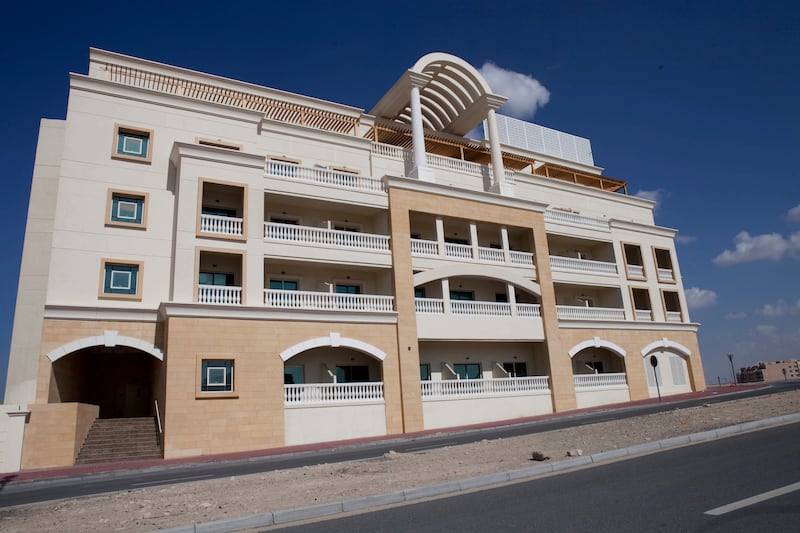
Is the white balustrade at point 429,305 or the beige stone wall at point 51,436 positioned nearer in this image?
the beige stone wall at point 51,436

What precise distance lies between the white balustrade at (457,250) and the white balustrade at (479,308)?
246 cm

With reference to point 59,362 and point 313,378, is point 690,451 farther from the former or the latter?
point 59,362

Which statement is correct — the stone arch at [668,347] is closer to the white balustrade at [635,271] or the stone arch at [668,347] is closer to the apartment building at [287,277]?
the apartment building at [287,277]

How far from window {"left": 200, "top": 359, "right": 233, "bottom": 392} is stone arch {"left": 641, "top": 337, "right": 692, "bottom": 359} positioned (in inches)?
987

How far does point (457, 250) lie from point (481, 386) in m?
7.00

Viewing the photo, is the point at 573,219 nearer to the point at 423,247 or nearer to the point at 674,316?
the point at 674,316

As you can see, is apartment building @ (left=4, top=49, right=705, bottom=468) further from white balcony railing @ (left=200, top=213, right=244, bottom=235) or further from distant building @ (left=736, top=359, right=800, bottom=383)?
distant building @ (left=736, top=359, right=800, bottom=383)

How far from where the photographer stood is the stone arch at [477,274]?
26062mm

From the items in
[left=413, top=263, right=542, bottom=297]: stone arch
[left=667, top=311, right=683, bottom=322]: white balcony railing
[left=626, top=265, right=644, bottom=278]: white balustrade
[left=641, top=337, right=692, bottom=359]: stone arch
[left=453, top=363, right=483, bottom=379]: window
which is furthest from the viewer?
[left=667, top=311, right=683, bottom=322]: white balcony railing

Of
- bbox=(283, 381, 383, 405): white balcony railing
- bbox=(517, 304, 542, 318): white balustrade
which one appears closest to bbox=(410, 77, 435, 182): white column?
bbox=(517, 304, 542, 318): white balustrade

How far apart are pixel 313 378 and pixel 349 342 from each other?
99.2 inches

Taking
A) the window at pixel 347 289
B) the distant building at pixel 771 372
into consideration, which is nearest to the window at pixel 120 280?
the window at pixel 347 289

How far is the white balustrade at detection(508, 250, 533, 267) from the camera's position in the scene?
29.8 m

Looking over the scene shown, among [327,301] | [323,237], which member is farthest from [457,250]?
[327,301]
